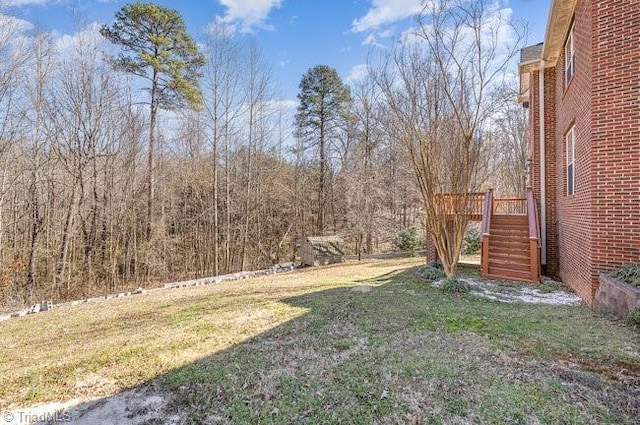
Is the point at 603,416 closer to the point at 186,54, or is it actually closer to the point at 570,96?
the point at 570,96

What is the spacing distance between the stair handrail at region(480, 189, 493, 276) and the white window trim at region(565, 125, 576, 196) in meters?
1.94

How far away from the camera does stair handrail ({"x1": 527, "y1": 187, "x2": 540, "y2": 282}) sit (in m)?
7.33

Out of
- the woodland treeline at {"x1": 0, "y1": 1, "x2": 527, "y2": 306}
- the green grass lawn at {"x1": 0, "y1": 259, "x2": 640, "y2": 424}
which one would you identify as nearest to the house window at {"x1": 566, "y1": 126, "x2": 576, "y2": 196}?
the woodland treeline at {"x1": 0, "y1": 1, "x2": 527, "y2": 306}

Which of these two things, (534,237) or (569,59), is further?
(534,237)

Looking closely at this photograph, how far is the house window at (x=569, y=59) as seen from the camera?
659 cm

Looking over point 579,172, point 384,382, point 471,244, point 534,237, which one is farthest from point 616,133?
point 471,244

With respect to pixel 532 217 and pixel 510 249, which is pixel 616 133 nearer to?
pixel 532 217

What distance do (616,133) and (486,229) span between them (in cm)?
389

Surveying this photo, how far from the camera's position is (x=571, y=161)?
685 cm

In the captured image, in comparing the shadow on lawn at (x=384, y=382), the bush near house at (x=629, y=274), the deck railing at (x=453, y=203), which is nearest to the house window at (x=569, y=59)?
the deck railing at (x=453, y=203)

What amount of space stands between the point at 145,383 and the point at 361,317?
8.93 feet

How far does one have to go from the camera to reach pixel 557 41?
7555 mm

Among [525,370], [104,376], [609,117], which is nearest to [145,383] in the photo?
[104,376]

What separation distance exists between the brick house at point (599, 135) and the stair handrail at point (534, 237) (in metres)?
0.53
